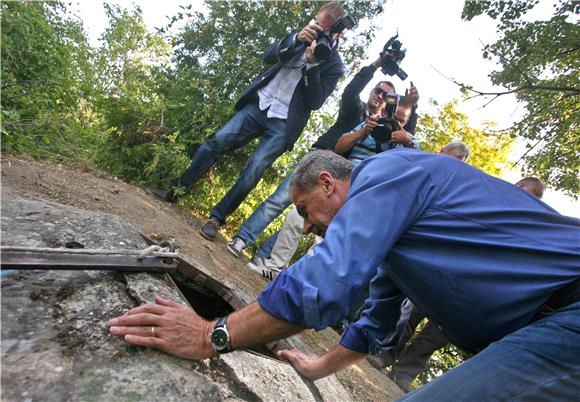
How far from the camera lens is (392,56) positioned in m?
4.00

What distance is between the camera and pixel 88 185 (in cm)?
314

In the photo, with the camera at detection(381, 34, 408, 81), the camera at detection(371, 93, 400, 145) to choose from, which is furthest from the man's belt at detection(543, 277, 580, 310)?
the camera at detection(381, 34, 408, 81)

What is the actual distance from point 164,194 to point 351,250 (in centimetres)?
349

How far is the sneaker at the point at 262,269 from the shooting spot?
389cm

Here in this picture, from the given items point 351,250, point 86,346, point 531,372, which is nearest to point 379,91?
point 351,250

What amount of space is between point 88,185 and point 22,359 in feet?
7.92

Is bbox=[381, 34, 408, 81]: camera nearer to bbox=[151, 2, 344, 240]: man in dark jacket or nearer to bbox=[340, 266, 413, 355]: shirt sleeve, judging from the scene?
bbox=[151, 2, 344, 240]: man in dark jacket

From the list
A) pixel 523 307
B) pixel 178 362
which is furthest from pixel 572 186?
pixel 178 362

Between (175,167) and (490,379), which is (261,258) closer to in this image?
(175,167)

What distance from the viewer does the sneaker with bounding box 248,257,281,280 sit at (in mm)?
3891

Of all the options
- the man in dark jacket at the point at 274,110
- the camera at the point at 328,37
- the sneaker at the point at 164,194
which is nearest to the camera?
the camera at the point at 328,37

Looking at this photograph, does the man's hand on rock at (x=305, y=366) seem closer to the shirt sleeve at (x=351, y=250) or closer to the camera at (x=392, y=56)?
the shirt sleeve at (x=351, y=250)

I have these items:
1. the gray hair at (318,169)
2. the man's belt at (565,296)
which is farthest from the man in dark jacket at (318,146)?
the man's belt at (565,296)

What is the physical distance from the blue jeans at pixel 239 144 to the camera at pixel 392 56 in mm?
1189
